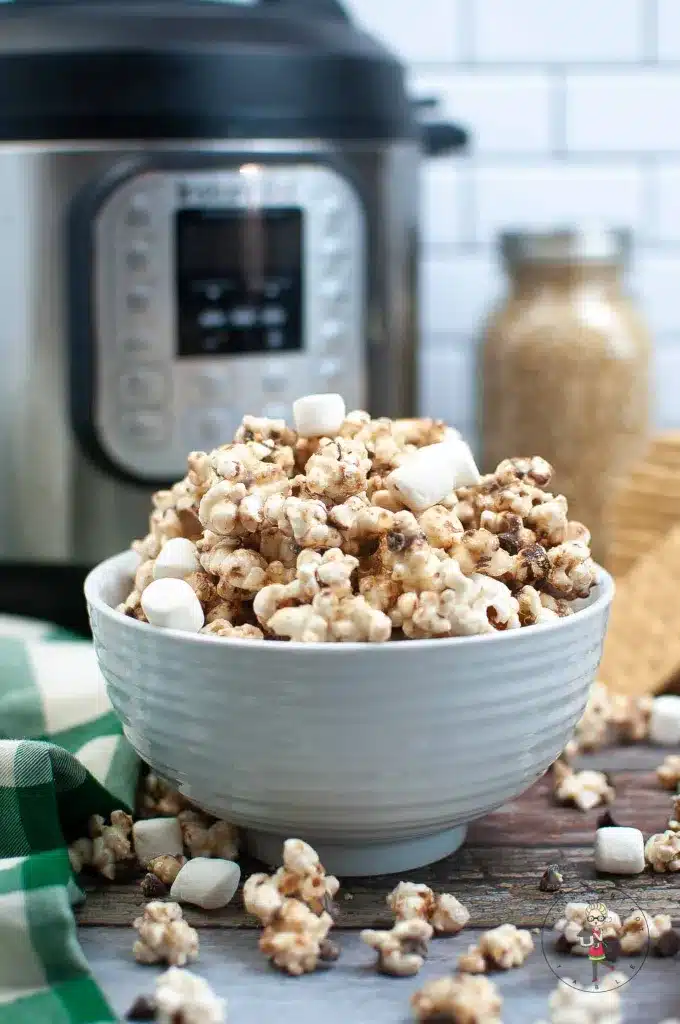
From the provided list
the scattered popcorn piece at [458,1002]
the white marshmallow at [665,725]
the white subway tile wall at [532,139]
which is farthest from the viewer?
the white subway tile wall at [532,139]

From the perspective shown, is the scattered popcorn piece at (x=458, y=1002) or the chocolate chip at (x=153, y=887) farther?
the chocolate chip at (x=153, y=887)

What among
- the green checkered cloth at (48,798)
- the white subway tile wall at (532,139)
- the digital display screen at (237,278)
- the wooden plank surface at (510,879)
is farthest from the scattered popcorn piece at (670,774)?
the white subway tile wall at (532,139)

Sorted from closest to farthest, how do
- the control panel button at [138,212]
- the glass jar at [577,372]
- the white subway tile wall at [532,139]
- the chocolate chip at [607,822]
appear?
the chocolate chip at [607,822] < the control panel button at [138,212] < the glass jar at [577,372] < the white subway tile wall at [532,139]

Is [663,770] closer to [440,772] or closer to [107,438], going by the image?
[440,772]

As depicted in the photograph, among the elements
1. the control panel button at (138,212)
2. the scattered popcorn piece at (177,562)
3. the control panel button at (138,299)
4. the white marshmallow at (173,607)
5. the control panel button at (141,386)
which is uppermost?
the control panel button at (138,212)

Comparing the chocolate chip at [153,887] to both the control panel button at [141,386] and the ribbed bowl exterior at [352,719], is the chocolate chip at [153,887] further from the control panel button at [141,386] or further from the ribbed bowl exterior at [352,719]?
the control panel button at [141,386]

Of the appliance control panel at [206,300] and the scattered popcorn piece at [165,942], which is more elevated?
the appliance control panel at [206,300]

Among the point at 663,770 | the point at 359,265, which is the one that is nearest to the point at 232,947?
the point at 663,770
